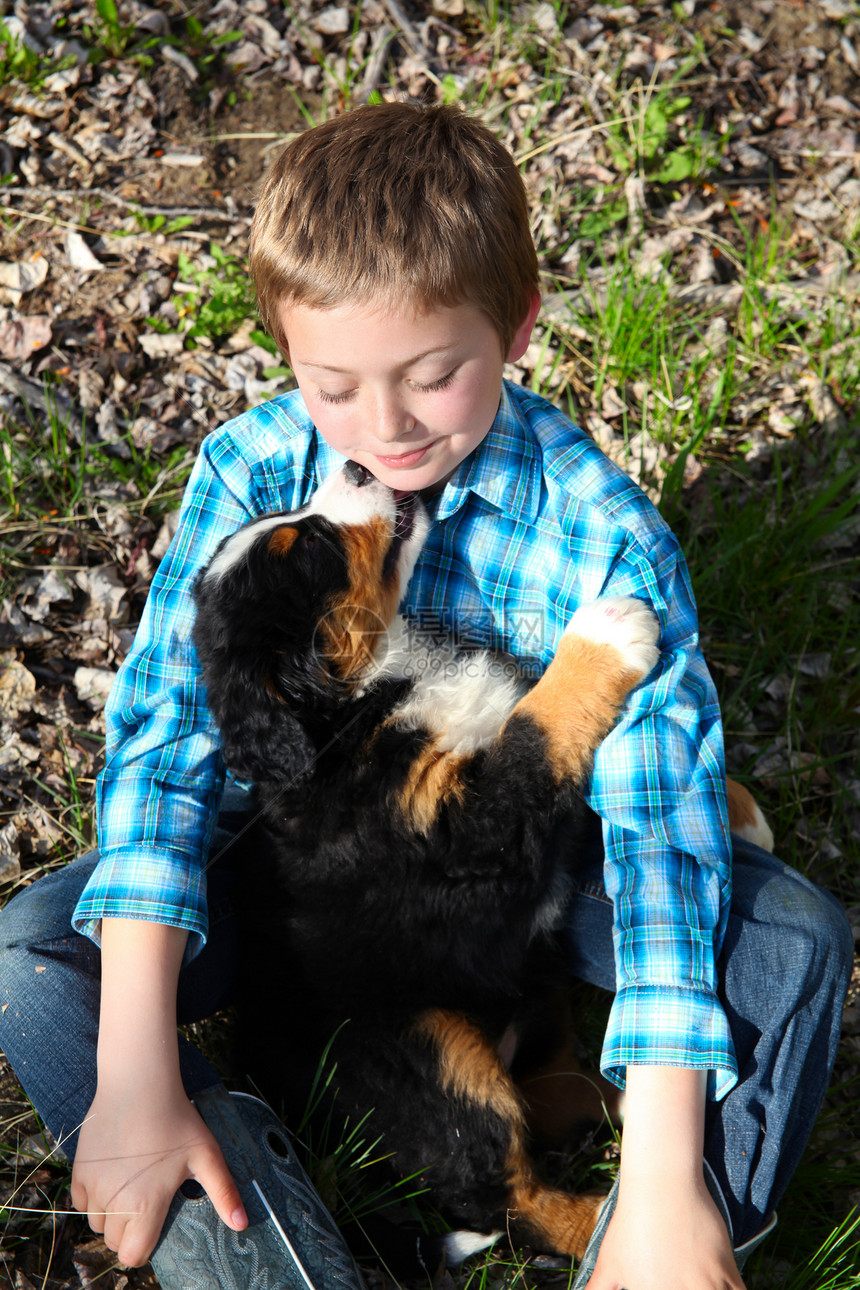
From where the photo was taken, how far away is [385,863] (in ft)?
7.16

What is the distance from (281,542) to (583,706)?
0.82m

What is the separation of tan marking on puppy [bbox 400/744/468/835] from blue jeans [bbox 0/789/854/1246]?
0.93ft

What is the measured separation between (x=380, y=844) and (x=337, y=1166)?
0.78 m

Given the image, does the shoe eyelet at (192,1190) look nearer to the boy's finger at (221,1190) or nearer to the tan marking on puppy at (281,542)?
the boy's finger at (221,1190)

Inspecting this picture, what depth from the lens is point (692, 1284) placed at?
185 centimetres

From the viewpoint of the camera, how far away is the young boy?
1.92m

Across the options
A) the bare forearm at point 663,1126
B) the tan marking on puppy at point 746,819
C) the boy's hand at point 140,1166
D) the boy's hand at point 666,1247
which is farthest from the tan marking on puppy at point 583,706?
the boy's hand at point 140,1166

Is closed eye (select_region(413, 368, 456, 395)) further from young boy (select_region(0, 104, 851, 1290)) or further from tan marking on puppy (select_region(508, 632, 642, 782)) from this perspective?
tan marking on puppy (select_region(508, 632, 642, 782))

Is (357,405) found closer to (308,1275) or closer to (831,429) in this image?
(308,1275)

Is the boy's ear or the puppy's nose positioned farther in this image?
the puppy's nose

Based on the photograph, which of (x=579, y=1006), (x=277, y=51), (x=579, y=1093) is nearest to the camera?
(x=579, y=1093)

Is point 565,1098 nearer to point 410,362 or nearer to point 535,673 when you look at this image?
point 535,673

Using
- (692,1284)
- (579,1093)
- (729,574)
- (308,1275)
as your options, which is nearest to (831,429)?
(729,574)

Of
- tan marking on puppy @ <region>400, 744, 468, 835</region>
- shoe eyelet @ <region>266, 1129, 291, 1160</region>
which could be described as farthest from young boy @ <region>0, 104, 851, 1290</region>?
tan marking on puppy @ <region>400, 744, 468, 835</region>
